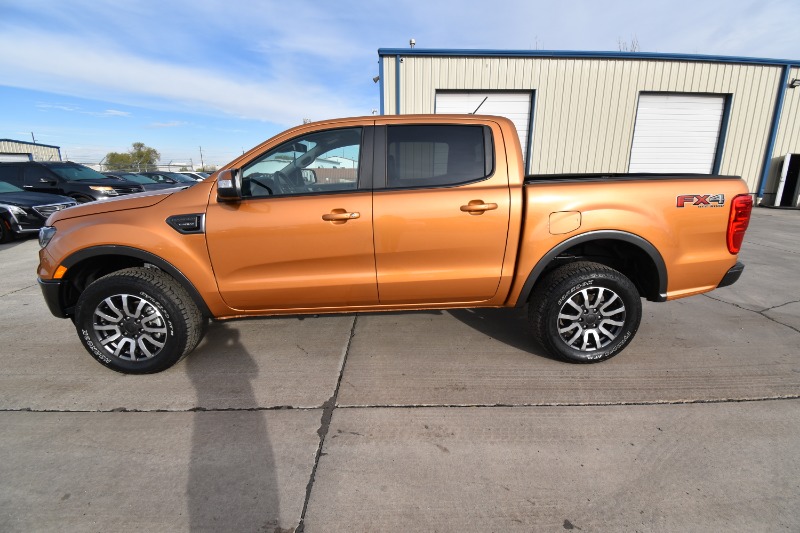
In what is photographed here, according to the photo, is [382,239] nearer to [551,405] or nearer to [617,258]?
[551,405]

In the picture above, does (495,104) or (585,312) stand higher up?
(495,104)

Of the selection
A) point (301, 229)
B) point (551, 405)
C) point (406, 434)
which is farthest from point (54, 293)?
point (551, 405)

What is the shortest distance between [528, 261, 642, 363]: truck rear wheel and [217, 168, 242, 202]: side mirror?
235cm

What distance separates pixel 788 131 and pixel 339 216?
1742 centimetres

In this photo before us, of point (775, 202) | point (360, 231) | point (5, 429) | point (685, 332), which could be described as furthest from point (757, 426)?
point (775, 202)

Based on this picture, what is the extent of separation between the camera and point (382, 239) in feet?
9.09

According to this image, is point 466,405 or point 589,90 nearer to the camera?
point 466,405

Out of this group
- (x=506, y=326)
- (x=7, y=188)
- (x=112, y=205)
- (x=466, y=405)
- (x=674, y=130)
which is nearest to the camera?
(x=466, y=405)

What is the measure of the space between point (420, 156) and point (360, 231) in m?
0.77

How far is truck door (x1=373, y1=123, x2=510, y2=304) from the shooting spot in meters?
2.74

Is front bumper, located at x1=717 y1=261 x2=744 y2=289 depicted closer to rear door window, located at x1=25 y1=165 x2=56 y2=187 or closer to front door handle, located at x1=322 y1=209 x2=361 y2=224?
front door handle, located at x1=322 y1=209 x2=361 y2=224

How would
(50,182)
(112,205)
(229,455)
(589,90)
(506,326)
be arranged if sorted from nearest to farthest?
1. (229,455)
2. (112,205)
3. (506,326)
4. (50,182)
5. (589,90)

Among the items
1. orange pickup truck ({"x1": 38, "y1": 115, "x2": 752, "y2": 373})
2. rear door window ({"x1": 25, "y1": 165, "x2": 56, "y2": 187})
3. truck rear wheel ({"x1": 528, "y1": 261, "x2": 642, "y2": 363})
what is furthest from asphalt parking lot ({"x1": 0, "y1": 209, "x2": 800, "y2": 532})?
rear door window ({"x1": 25, "y1": 165, "x2": 56, "y2": 187})

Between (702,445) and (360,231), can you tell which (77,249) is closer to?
(360,231)
